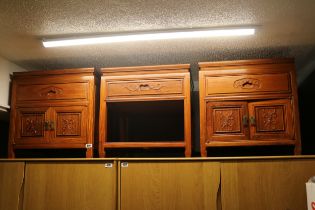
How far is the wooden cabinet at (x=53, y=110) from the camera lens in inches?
102

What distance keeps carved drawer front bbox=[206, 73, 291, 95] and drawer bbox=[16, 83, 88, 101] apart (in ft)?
3.27

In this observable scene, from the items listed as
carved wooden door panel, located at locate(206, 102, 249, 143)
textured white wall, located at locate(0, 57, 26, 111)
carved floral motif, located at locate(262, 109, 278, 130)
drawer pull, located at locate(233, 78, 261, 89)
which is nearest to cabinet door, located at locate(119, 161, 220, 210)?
carved wooden door panel, located at locate(206, 102, 249, 143)

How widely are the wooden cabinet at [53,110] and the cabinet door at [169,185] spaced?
43 centimetres

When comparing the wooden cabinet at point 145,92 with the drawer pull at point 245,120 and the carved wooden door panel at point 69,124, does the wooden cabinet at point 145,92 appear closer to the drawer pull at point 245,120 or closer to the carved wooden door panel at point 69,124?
the carved wooden door panel at point 69,124

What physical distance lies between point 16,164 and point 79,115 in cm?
60

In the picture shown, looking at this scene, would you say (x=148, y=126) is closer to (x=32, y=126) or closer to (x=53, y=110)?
(x=53, y=110)

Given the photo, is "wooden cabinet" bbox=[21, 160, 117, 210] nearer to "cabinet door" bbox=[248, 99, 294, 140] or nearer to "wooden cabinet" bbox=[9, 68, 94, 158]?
"wooden cabinet" bbox=[9, 68, 94, 158]

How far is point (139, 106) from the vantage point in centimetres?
284

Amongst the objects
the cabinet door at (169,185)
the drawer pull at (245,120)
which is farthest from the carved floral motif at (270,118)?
the cabinet door at (169,185)

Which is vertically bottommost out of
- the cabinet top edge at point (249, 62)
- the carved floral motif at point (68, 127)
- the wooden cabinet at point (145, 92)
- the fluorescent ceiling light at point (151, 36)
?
the carved floral motif at point (68, 127)

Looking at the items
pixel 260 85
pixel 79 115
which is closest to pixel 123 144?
pixel 79 115

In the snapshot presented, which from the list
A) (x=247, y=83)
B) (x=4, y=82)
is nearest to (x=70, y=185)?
(x=4, y=82)

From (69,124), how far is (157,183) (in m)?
0.83

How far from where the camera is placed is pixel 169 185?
93.4 inches
